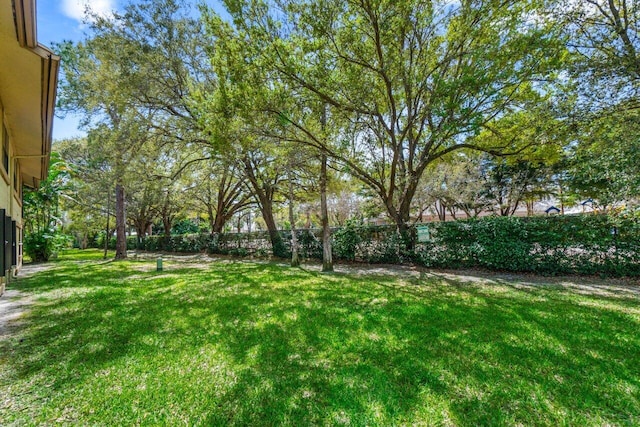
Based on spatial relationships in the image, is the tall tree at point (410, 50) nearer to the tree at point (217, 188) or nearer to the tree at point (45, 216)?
the tree at point (217, 188)

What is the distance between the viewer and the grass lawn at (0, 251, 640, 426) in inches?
86.7

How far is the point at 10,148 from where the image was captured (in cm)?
715

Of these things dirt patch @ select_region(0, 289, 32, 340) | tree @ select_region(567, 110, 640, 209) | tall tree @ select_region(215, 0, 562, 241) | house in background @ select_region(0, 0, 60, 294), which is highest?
tall tree @ select_region(215, 0, 562, 241)

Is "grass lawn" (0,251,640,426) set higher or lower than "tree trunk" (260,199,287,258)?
lower

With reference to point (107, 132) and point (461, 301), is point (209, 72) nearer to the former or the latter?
point (107, 132)

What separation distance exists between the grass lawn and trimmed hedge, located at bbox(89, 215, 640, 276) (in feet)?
6.13

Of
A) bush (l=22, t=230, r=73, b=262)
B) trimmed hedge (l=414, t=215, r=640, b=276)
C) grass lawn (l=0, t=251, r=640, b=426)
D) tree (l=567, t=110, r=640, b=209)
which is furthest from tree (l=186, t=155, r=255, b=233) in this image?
tree (l=567, t=110, r=640, b=209)

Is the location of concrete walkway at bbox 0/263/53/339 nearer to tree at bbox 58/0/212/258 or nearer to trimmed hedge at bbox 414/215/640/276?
tree at bbox 58/0/212/258

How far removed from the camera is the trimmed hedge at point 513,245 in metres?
6.61

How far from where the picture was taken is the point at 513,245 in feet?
25.2

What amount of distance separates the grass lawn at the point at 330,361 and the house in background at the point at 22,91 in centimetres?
309

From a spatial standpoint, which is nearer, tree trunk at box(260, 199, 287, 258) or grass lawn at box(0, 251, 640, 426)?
grass lawn at box(0, 251, 640, 426)

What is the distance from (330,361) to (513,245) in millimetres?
6955

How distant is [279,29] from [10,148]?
7.37 metres
